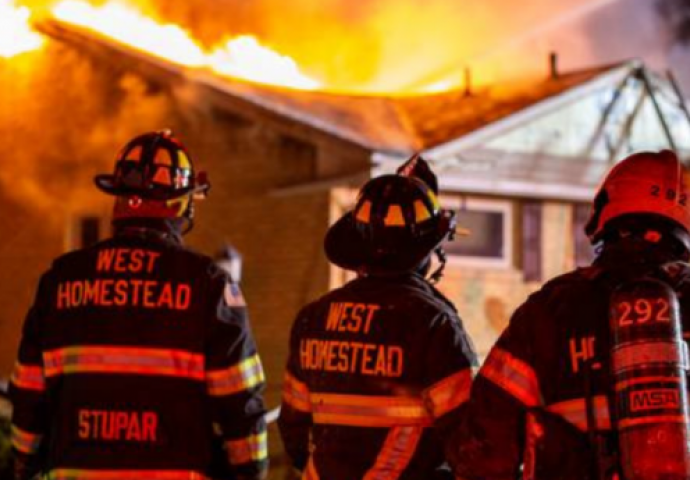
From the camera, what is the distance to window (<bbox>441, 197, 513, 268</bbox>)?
11312 millimetres

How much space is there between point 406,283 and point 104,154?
9.21 metres

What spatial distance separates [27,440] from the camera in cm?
420

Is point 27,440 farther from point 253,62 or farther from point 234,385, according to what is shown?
point 253,62

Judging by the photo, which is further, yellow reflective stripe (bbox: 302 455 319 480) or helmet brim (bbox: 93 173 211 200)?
helmet brim (bbox: 93 173 211 200)

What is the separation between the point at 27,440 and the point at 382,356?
55.7 inches

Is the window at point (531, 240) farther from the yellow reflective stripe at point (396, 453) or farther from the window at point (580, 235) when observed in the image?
the yellow reflective stripe at point (396, 453)

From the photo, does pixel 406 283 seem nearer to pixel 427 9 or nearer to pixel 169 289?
pixel 169 289

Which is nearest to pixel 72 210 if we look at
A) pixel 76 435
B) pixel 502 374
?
pixel 76 435

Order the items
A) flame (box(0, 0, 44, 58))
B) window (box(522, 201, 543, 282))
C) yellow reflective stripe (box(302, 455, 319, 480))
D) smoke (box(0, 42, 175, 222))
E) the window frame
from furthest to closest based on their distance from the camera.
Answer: smoke (box(0, 42, 175, 222)) → flame (box(0, 0, 44, 58)) → window (box(522, 201, 543, 282)) → the window frame → yellow reflective stripe (box(302, 455, 319, 480))

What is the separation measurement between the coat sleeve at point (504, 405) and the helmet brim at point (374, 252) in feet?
2.38

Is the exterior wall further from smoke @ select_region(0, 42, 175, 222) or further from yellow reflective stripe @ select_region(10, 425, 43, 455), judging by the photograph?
yellow reflective stripe @ select_region(10, 425, 43, 455)

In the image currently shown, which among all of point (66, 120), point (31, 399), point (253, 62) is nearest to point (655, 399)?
point (31, 399)

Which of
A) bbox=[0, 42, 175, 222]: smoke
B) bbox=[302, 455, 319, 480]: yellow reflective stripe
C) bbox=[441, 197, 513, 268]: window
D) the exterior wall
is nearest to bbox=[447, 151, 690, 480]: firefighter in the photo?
bbox=[302, 455, 319, 480]: yellow reflective stripe

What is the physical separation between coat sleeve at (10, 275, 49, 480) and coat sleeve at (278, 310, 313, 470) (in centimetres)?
89
